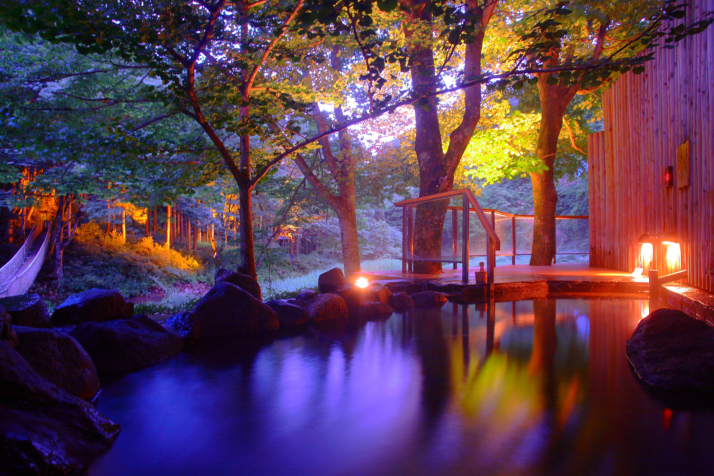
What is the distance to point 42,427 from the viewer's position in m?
2.23

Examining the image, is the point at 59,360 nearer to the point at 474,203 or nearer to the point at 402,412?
the point at 402,412

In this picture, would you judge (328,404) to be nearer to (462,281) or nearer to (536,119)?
(462,281)

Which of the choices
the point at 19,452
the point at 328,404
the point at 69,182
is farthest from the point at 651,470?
the point at 69,182

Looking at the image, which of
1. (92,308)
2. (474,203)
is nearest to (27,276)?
(92,308)

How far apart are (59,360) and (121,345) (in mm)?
957

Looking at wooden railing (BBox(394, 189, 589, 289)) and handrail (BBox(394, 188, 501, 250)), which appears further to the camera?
wooden railing (BBox(394, 189, 589, 289))

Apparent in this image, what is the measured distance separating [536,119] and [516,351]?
8360 mm

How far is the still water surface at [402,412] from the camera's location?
7.79 feet

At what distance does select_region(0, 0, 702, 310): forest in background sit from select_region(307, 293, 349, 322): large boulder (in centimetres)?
112

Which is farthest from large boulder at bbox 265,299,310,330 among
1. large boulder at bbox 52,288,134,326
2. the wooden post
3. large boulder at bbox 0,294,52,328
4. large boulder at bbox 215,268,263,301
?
the wooden post

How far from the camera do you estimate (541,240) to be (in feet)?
37.0

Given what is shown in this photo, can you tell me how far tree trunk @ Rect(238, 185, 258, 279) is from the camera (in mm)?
6270

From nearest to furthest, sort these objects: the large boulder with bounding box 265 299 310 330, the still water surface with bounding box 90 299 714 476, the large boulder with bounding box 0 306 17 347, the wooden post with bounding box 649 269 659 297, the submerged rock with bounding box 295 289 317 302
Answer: the still water surface with bounding box 90 299 714 476
the large boulder with bounding box 0 306 17 347
the large boulder with bounding box 265 299 310 330
the wooden post with bounding box 649 269 659 297
the submerged rock with bounding box 295 289 317 302

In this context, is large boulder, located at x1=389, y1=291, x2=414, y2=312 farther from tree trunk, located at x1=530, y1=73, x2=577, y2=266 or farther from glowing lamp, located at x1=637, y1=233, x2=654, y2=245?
tree trunk, located at x1=530, y1=73, x2=577, y2=266
